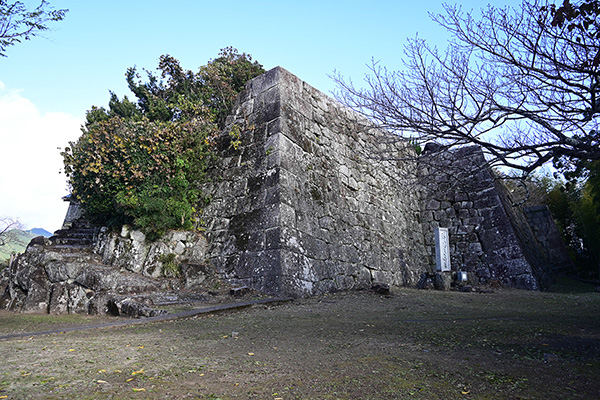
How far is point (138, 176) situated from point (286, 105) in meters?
3.14

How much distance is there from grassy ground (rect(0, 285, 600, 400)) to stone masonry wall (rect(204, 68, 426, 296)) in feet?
5.93

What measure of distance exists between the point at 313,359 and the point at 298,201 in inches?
173

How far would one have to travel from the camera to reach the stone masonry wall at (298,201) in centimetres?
641

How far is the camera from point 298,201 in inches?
274

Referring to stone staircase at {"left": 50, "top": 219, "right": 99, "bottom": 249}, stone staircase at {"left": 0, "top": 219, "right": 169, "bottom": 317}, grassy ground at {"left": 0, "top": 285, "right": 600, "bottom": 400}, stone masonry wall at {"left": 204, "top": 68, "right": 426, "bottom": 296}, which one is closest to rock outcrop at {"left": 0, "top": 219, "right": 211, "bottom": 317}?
stone staircase at {"left": 0, "top": 219, "right": 169, "bottom": 317}

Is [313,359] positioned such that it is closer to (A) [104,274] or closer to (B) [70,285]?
(A) [104,274]

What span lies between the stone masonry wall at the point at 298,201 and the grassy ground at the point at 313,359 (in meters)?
1.81

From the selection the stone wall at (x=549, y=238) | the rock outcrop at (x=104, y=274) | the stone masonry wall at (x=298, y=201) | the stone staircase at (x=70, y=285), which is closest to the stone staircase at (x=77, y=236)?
the rock outcrop at (x=104, y=274)

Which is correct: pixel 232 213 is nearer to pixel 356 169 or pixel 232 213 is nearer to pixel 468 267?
pixel 356 169

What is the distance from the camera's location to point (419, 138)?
478 centimetres

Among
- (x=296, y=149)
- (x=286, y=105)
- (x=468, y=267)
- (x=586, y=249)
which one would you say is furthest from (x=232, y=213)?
(x=586, y=249)

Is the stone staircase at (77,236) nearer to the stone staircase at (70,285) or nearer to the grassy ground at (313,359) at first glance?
the stone staircase at (70,285)

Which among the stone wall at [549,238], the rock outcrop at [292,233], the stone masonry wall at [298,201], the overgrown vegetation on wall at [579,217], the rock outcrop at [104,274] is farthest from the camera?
the stone wall at [549,238]

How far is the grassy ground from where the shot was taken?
2.05 m
